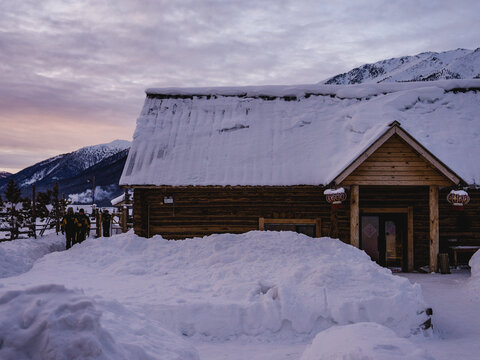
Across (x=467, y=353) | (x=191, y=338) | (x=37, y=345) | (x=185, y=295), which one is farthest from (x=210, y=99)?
(x=37, y=345)

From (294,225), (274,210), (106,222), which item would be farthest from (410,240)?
(106,222)

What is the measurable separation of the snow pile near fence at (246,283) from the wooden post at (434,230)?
402 cm

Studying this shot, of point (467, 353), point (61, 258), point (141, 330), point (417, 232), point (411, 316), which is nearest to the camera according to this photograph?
point (141, 330)

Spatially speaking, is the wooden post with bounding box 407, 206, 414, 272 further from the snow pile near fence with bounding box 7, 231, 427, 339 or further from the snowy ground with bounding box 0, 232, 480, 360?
the snow pile near fence with bounding box 7, 231, 427, 339

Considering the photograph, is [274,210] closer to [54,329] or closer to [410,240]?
[410,240]

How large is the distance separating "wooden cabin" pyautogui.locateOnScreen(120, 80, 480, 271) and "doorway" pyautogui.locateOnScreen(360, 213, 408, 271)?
5 cm

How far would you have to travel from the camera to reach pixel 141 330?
13.8 ft

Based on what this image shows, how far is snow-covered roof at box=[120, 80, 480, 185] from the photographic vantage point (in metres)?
14.4

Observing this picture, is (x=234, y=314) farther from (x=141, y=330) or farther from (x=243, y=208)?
(x=243, y=208)

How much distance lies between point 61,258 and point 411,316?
34.1 ft

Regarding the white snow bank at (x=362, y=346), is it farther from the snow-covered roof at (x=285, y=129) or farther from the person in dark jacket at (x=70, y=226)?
the person in dark jacket at (x=70, y=226)

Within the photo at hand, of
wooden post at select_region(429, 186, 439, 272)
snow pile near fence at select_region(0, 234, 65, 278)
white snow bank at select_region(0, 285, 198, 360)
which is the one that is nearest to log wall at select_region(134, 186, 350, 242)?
wooden post at select_region(429, 186, 439, 272)

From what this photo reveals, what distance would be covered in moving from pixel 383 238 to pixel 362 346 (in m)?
12.3

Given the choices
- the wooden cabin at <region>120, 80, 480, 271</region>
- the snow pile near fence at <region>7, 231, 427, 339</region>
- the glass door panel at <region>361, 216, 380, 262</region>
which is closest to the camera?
the snow pile near fence at <region>7, 231, 427, 339</region>
